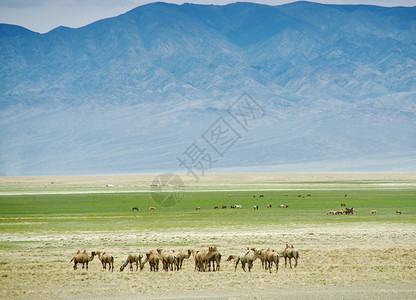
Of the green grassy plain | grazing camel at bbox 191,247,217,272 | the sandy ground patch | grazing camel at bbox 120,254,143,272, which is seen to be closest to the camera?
the sandy ground patch

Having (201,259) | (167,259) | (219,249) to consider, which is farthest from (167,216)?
(201,259)

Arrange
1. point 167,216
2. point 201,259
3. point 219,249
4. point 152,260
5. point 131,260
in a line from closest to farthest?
point 201,259 < point 152,260 < point 131,260 < point 219,249 < point 167,216

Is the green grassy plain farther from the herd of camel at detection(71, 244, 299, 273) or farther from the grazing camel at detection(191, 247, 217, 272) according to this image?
the grazing camel at detection(191, 247, 217, 272)

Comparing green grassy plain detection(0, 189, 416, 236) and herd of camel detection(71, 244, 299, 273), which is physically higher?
green grassy plain detection(0, 189, 416, 236)

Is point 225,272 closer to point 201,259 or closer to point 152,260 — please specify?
point 201,259

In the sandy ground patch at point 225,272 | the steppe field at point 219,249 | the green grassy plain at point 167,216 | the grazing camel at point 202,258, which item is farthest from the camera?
the green grassy plain at point 167,216

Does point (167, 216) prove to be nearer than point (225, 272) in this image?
No

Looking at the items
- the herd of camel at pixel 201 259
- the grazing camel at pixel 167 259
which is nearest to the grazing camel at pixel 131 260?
the herd of camel at pixel 201 259

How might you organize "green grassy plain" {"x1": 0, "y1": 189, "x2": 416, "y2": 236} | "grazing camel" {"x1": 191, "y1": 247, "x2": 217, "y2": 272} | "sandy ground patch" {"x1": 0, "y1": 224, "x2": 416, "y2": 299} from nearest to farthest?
"sandy ground patch" {"x1": 0, "y1": 224, "x2": 416, "y2": 299} < "grazing camel" {"x1": 191, "y1": 247, "x2": 217, "y2": 272} < "green grassy plain" {"x1": 0, "y1": 189, "x2": 416, "y2": 236}

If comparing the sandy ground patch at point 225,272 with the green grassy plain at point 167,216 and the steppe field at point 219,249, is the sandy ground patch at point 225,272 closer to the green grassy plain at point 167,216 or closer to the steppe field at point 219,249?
the steppe field at point 219,249

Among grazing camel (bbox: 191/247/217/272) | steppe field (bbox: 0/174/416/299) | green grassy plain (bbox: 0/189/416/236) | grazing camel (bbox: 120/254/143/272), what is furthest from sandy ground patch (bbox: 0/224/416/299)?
green grassy plain (bbox: 0/189/416/236)

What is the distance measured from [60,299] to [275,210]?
33.4 metres

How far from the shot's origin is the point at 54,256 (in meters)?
23.7

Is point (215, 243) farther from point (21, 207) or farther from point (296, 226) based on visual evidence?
point (21, 207)
